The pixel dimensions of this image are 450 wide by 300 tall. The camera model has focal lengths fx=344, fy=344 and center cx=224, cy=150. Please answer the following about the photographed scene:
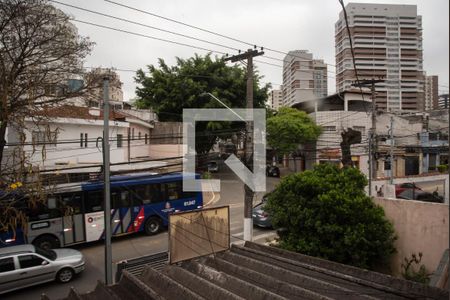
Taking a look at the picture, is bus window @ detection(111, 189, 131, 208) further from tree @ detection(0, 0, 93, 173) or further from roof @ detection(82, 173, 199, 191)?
tree @ detection(0, 0, 93, 173)

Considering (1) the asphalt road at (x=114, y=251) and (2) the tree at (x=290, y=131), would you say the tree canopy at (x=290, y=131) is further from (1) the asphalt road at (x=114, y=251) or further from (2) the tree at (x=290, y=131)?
(1) the asphalt road at (x=114, y=251)

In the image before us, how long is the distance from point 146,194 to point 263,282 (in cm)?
1026

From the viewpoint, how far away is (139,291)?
5.35 m

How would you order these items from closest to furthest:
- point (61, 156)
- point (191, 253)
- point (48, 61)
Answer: point (191, 253) → point (48, 61) → point (61, 156)

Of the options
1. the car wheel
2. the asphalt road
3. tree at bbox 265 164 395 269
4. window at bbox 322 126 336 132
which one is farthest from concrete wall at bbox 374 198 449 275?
window at bbox 322 126 336 132

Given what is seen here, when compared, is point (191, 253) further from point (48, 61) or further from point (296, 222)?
point (48, 61)

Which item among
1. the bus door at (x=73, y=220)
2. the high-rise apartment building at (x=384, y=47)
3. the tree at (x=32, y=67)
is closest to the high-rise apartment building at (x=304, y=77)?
the high-rise apartment building at (x=384, y=47)

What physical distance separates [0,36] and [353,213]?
1132cm

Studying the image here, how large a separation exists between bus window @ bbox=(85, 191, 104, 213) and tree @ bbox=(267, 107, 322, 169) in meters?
19.6

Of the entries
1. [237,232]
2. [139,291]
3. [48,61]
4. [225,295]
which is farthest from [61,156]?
[225,295]

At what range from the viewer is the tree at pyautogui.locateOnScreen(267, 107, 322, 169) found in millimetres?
29703

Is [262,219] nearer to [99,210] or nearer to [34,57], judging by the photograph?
[99,210]

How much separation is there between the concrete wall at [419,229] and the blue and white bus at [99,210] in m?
8.74

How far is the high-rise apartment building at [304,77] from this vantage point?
1773cm
